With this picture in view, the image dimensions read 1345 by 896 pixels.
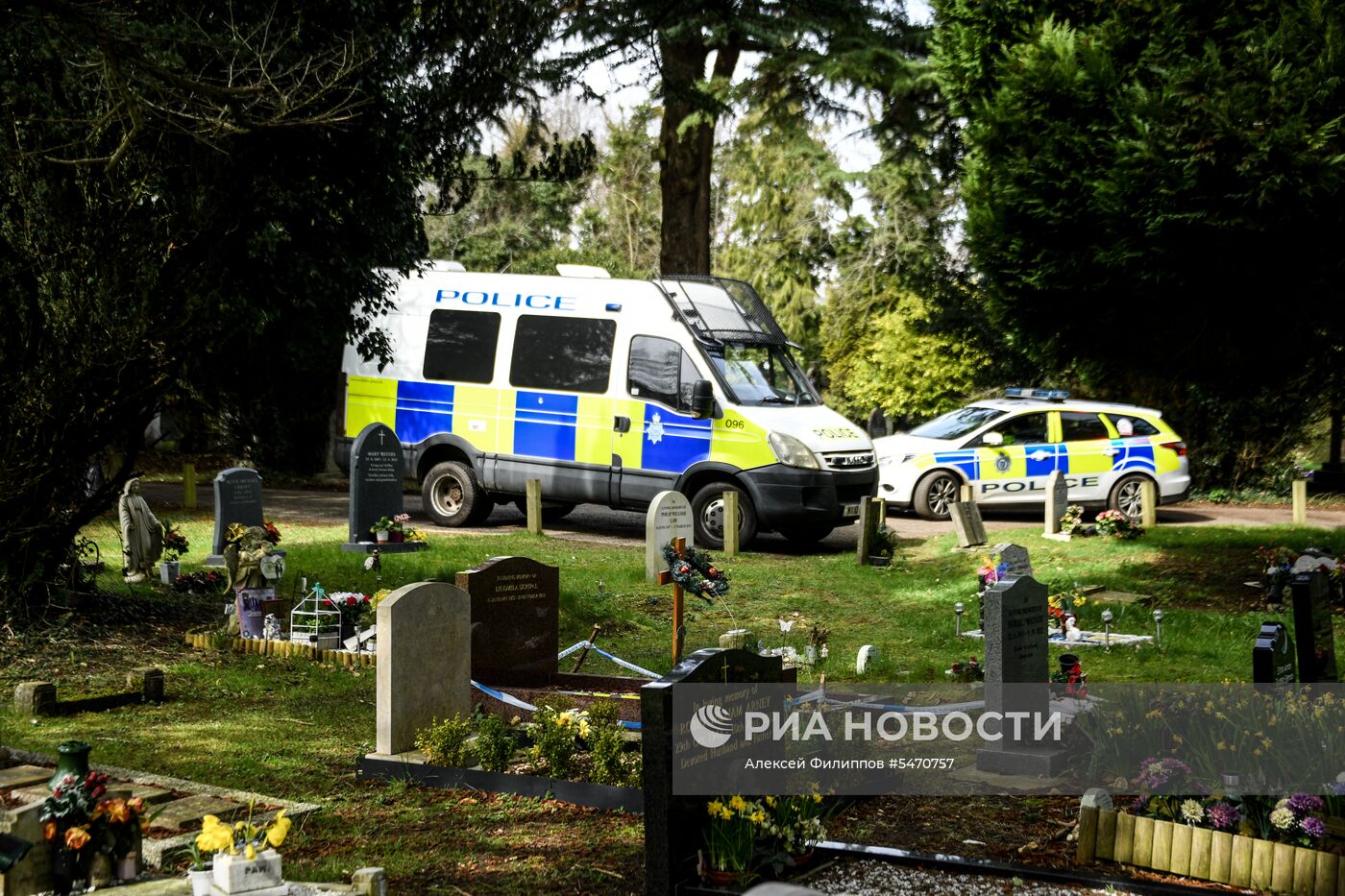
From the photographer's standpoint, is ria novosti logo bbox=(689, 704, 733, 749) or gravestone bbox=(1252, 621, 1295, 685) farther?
gravestone bbox=(1252, 621, 1295, 685)

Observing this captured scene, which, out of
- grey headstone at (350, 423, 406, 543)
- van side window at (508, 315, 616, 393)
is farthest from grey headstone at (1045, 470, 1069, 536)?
grey headstone at (350, 423, 406, 543)

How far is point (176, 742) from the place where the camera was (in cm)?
761

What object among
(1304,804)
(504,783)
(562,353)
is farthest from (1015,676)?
(562,353)

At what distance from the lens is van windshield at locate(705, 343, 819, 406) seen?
1633 cm

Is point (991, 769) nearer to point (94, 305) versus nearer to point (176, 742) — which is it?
point (176, 742)

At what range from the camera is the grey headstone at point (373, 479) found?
14734 mm

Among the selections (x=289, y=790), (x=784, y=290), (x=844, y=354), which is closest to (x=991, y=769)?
(x=289, y=790)

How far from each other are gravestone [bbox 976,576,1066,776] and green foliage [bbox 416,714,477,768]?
2735mm

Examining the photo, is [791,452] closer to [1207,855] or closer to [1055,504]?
[1055,504]

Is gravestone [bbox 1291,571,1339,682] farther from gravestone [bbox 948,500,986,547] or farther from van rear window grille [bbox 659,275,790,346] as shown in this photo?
van rear window grille [bbox 659,275,790,346]

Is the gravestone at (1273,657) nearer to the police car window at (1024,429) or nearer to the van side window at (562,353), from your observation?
the van side window at (562,353)

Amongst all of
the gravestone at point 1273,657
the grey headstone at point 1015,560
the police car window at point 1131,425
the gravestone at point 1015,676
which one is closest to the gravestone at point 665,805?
the gravestone at point 1015,676

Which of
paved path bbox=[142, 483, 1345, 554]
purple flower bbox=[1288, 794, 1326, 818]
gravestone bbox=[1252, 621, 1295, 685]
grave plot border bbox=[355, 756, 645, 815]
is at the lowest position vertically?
grave plot border bbox=[355, 756, 645, 815]

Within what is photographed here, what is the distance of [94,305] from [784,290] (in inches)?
991
